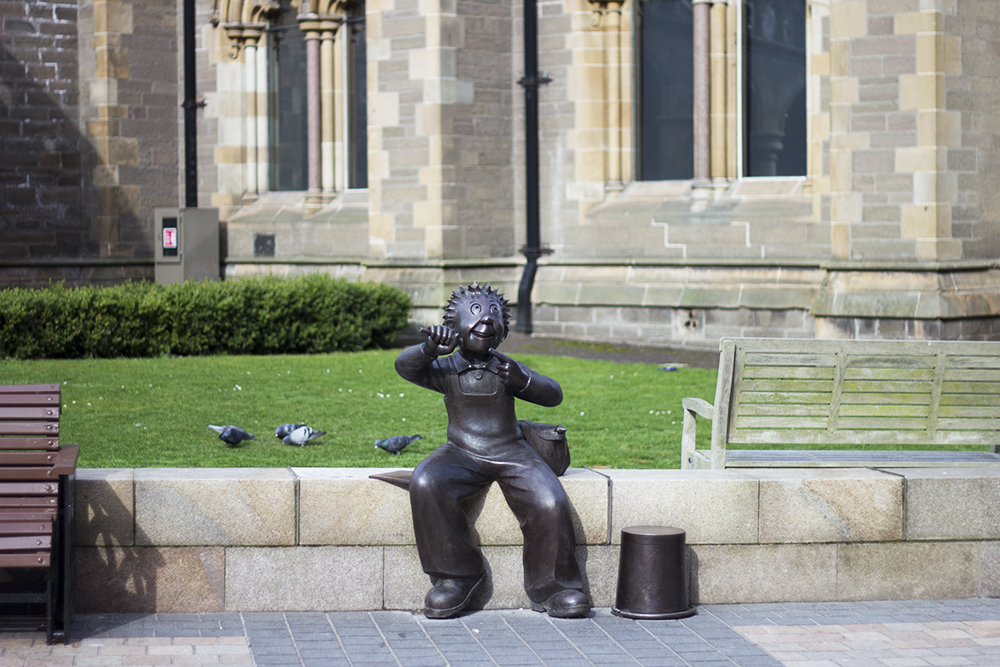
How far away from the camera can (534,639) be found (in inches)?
204

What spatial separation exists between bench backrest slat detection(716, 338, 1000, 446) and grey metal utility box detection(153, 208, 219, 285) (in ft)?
45.6

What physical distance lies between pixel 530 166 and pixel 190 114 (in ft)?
20.9

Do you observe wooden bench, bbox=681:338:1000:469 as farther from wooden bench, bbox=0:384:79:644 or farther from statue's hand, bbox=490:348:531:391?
wooden bench, bbox=0:384:79:644

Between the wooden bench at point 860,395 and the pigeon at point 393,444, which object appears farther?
the pigeon at point 393,444

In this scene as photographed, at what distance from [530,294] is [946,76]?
5736mm

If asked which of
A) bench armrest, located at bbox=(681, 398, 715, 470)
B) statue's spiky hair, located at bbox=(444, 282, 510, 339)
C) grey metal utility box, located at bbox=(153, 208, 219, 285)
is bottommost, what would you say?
bench armrest, located at bbox=(681, 398, 715, 470)

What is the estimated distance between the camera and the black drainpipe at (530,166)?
53.3 ft

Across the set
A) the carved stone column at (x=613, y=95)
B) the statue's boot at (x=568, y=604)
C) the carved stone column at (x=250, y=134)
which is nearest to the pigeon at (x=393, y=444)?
the statue's boot at (x=568, y=604)

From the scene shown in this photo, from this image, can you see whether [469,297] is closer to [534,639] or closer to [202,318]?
[534,639]

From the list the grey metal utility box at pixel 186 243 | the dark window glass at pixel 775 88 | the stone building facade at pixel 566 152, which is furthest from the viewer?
the grey metal utility box at pixel 186 243

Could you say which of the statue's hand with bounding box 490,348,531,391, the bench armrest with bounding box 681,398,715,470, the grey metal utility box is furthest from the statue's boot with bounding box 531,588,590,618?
the grey metal utility box

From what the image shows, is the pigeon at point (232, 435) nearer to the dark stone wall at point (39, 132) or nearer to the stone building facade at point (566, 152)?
the stone building facade at point (566, 152)

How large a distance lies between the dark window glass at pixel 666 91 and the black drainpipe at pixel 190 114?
23.6 ft

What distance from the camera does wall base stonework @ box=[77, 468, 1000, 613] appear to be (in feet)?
17.8
